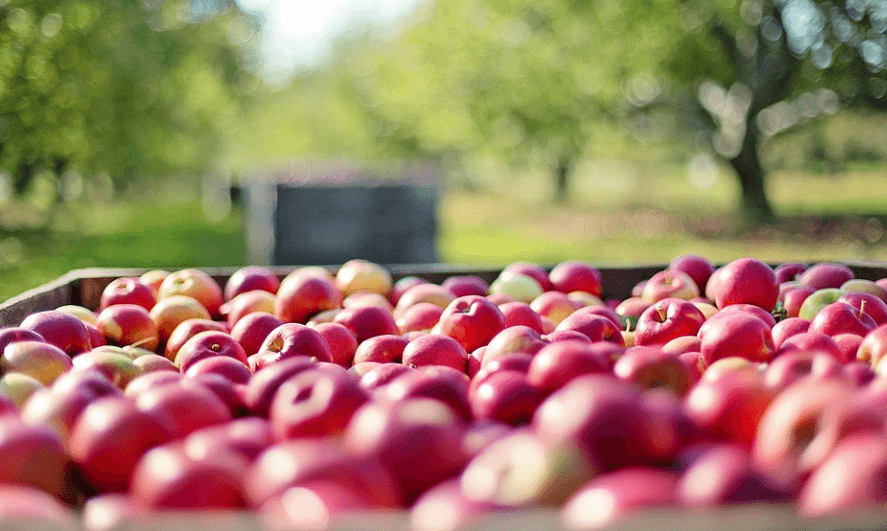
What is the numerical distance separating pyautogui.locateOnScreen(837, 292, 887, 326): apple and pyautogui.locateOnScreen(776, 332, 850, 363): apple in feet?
2.02

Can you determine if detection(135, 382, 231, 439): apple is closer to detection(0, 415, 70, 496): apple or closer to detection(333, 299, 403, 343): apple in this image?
detection(0, 415, 70, 496): apple

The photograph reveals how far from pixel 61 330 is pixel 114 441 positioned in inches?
50.1

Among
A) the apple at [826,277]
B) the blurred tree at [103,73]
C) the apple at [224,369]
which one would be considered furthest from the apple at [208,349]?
the blurred tree at [103,73]

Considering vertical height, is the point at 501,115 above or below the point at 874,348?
above

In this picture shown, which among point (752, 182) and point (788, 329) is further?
point (752, 182)

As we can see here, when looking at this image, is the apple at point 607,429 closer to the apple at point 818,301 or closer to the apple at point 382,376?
the apple at point 382,376

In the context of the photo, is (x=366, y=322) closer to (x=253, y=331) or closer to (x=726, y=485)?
(x=253, y=331)

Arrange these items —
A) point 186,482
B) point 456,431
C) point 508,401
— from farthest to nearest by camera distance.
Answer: point 508,401, point 456,431, point 186,482

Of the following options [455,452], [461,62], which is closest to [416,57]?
[461,62]

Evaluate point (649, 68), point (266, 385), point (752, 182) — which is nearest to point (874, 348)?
point (266, 385)

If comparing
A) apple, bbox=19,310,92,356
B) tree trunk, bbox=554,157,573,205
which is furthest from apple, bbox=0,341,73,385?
tree trunk, bbox=554,157,573,205

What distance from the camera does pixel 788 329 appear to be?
243 cm

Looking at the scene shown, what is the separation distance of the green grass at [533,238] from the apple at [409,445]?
→ 7.38 metres

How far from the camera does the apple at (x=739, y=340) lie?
2.18m
